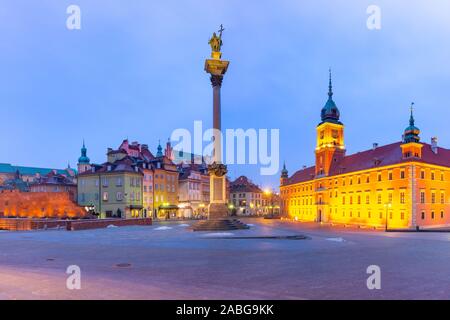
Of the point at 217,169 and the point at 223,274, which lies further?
the point at 217,169

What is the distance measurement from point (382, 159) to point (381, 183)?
492 cm

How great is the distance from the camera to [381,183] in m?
60.5

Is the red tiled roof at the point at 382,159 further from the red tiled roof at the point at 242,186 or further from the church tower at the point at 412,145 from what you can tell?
the red tiled roof at the point at 242,186

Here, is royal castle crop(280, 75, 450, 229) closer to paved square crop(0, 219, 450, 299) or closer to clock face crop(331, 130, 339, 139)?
clock face crop(331, 130, 339, 139)

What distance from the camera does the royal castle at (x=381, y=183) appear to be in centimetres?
5428

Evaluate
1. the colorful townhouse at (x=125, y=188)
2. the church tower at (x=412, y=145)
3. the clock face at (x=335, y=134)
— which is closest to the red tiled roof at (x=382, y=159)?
the church tower at (x=412, y=145)

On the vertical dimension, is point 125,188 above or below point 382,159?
below

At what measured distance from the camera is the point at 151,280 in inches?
460

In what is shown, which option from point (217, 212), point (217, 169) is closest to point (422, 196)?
point (217, 212)

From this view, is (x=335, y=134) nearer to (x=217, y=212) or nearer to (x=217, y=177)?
(x=217, y=177)

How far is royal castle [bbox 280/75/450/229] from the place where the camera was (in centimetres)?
5428

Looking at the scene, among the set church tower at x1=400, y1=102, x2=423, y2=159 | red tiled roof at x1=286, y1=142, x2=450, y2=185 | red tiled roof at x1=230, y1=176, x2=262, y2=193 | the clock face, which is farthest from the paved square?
red tiled roof at x1=230, y1=176, x2=262, y2=193

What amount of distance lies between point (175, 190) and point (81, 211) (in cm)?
2952
